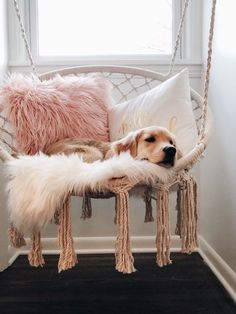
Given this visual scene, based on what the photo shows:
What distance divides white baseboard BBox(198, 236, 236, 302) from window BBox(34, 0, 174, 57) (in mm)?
1015

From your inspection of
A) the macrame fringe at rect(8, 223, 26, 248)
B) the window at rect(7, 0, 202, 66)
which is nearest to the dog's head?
the macrame fringe at rect(8, 223, 26, 248)

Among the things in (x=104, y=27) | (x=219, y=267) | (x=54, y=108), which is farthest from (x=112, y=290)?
(x=104, y=27)

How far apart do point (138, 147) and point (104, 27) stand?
1135 mm

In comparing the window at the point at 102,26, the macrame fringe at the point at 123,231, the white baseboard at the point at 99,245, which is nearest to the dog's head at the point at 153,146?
the macrame fringe at the point at 123,231

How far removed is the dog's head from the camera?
1.17 metres

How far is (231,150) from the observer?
1.56 meters

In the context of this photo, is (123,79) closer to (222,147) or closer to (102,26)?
(102,26)

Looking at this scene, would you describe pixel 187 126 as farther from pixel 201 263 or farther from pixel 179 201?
pixel 201 263

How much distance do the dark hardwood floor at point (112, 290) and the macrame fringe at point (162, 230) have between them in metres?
0.33

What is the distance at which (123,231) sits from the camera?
1.07 meters

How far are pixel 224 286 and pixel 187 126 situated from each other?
63 centimetres

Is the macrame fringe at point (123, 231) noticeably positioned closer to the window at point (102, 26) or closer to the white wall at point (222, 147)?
the white wall at point (222, 147)

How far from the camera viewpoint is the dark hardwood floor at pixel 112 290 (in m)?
1.39

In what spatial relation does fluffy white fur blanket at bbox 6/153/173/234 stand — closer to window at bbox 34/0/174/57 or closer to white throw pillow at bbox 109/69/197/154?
white throw pillow at bbox 109/69/197/154
